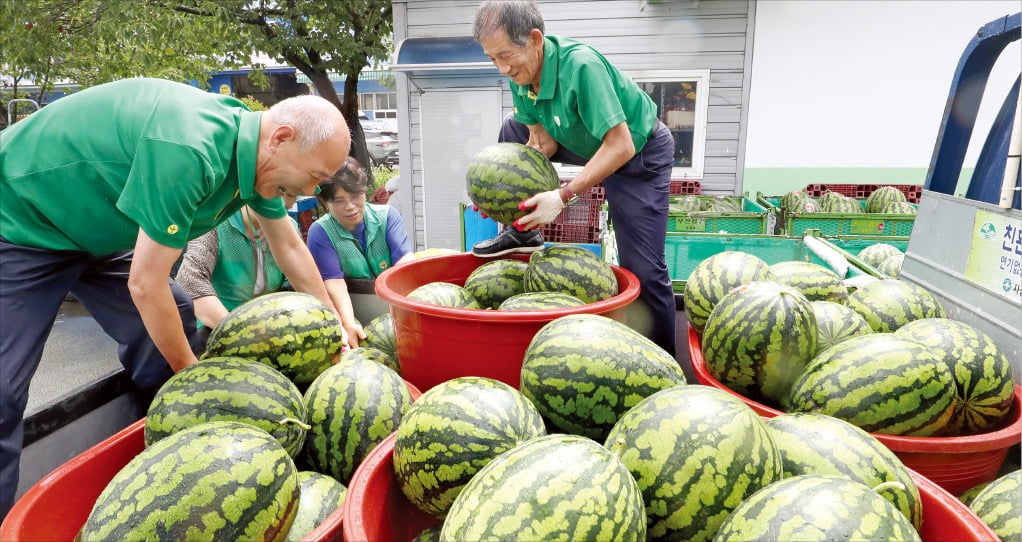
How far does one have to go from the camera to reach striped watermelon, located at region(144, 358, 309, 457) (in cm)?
147

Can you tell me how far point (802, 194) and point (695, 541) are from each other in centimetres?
537

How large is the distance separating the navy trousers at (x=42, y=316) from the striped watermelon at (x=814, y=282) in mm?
2376

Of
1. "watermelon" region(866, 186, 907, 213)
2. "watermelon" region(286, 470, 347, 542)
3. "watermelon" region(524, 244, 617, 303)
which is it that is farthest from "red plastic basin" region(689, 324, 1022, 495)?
"watermelon" region(866, 186, 907, 213)

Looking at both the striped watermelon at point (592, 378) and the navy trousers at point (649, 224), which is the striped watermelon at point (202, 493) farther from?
the navy trousers at point (649, 224)

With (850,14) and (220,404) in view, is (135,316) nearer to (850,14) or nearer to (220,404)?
(220,404)

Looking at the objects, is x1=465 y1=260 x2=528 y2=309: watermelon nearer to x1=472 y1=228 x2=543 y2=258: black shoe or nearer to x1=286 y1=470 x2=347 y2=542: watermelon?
x1=472 y1=228 x2=543 y2=258: black shoe

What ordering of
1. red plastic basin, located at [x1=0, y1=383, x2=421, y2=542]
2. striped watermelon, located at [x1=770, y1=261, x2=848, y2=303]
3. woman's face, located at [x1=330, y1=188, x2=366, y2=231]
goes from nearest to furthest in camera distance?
red plastic basin, located at [x1=0, y1=383, x2=421, y2=542]
striped watermelon, located at [x1=770, y1=261, x2=848, y2=303]
woman's face, located at [x1=330, y1=188, x2=366, y2=231]

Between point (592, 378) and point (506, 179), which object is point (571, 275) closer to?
point (506, 179)

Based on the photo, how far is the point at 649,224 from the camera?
108 inches

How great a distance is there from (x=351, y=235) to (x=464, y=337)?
206cm

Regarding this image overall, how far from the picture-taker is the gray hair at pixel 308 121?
1.95m

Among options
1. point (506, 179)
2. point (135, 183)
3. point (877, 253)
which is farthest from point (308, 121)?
point (877, 253)

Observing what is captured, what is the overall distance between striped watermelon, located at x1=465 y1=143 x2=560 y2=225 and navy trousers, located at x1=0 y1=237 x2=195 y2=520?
129 centimetres

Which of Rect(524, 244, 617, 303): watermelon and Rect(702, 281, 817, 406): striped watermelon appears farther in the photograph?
Rect(524, 244, 617, 303): watermelon
